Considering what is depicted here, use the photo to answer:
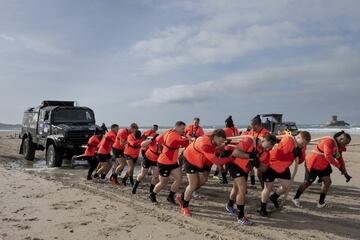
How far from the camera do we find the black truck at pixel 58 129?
47.7 feet

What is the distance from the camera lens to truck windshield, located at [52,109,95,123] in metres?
15.5

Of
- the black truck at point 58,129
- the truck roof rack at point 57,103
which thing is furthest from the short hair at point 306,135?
the truck roof rack at point 57,103

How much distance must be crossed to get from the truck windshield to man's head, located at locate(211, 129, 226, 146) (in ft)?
32.4

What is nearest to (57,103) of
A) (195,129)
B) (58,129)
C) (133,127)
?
(58,129)

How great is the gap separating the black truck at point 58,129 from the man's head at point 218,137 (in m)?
8.44

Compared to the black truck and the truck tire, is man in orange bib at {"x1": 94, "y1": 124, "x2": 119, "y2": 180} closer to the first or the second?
the black truck

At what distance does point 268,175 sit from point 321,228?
1279 mm

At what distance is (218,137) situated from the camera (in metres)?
6.59


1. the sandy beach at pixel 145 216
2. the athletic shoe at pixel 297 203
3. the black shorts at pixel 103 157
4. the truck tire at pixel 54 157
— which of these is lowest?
the sandy beach at pixel 145 216

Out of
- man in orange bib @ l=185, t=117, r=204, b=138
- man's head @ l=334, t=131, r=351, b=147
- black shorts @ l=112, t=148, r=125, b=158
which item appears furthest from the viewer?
man in orange bib @ l=185, t=117, r=204, b=138

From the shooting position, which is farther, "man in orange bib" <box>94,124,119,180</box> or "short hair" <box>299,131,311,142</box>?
"man in orange bib" <box>94,124,119,180</box>

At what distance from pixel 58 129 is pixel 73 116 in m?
1.04

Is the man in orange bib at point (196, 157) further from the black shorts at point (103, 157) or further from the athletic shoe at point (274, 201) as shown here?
the black shorts at point (103, 157)

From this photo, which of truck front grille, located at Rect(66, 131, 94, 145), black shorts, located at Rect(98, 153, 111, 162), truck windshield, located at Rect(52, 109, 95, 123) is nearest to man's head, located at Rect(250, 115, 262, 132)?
black shorts, located at Rect(98, 153, 111, 162)
